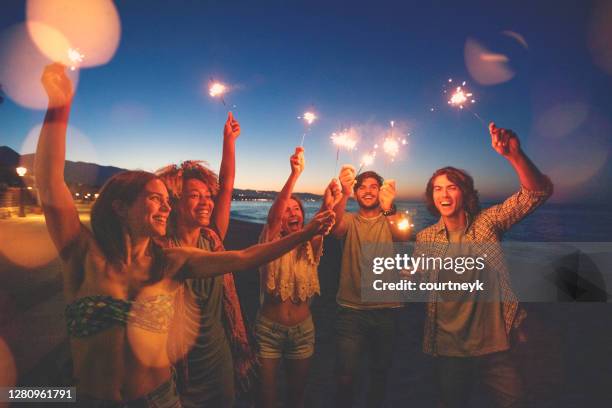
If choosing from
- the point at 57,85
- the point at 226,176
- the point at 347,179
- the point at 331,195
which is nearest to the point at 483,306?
the point at 331,195

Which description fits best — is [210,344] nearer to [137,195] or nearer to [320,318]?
[137,195]

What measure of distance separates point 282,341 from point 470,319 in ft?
6.42

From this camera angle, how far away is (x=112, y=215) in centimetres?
250

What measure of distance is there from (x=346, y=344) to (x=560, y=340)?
Result: 611 centimetres

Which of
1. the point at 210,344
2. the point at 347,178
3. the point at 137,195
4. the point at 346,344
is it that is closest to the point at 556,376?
the point at 346,344

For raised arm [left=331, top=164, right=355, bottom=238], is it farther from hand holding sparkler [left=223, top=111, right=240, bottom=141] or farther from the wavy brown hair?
the wavy brown hair

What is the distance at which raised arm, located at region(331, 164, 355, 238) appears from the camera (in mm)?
4090

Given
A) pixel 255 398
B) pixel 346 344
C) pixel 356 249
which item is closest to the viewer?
pixel 255 398

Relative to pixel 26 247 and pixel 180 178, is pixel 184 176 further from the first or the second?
pixel 26 247

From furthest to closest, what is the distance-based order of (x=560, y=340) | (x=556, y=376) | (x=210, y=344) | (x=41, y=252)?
(x=41, y=252) → (x=560, y=340) → (x=556, y=376) → (x=210, y=344)

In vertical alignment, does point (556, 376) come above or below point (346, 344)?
below

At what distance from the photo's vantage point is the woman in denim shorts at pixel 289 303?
337cm

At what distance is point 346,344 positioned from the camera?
374 cm

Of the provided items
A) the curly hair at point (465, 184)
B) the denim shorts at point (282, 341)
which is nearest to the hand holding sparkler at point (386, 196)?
the curly hair at point (465, 184)
